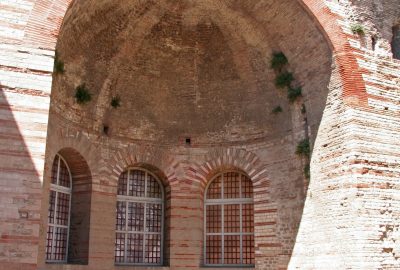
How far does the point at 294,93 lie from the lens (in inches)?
500

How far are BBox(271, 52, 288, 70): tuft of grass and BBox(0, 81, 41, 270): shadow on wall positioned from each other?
665 centimetres

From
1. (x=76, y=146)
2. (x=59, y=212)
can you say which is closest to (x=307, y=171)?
(x=76, y=146)

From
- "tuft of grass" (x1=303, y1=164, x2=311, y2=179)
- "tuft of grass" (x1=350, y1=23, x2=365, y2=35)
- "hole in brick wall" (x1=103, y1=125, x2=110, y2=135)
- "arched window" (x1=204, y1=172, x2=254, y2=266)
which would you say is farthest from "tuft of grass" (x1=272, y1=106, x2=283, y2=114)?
"hole in brick wall" (x1=103, y1=125, x2=110, y2=135)

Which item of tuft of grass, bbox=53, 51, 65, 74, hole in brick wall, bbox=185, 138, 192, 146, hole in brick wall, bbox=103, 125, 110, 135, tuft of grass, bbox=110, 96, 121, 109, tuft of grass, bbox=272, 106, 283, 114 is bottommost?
hole in brick wall, bbox=185, 138, 192, 146

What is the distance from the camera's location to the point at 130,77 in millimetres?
13758

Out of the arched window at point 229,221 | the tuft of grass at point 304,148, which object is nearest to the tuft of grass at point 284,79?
the tuft of grass at point 304,148

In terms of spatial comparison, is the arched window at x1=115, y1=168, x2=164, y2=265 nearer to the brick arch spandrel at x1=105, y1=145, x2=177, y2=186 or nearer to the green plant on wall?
the brick arch spandrel at x1=105, y1=145, x2=177, y2=186

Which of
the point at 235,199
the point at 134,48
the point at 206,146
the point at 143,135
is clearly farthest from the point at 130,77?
the point at 235,199

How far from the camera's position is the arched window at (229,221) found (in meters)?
13.5

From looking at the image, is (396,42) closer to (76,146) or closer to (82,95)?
(82,95)

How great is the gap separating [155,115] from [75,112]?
238 centimetres

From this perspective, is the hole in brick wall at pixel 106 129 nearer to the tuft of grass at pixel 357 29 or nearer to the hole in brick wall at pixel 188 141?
the hole in brick wall at pixel 188 141

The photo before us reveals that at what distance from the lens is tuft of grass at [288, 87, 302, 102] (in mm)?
12603

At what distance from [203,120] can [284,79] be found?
2622mm
